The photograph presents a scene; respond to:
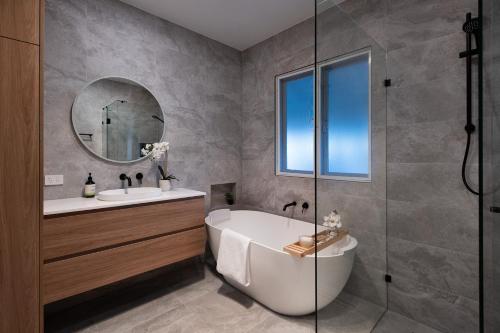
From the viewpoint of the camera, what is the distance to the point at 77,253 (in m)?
1.68

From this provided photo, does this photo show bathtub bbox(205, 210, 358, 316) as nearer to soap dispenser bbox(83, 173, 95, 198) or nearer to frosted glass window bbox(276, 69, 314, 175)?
frosted glass window bbox(276, 69, 314, 175)

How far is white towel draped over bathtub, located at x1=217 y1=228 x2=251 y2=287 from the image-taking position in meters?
1.96

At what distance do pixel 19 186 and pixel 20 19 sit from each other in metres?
0.88

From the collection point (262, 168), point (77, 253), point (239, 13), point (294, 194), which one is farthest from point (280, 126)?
point (77, 253)

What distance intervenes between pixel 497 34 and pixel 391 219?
1.27 metres

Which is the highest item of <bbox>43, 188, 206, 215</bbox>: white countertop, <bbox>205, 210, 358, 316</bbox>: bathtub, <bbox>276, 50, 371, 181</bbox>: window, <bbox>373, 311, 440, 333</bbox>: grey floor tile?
<bbox>276, 50, 371, 181</bbox>: window

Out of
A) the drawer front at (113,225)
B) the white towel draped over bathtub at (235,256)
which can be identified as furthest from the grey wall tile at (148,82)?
the white towel draped over bathtub at (235,256)

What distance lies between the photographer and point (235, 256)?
204 centimetres

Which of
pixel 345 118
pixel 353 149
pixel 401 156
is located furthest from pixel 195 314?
pixel 401 156

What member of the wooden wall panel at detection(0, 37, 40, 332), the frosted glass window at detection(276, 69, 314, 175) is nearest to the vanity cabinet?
the wooden wall panel at detection(0, 37, 40, 332)

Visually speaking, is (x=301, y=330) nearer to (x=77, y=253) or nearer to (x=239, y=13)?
(x=77, y=253)

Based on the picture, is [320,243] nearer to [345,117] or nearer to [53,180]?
[345,117]

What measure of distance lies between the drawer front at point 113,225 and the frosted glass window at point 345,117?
4.59ft

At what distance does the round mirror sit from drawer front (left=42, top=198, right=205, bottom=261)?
2.31ft
